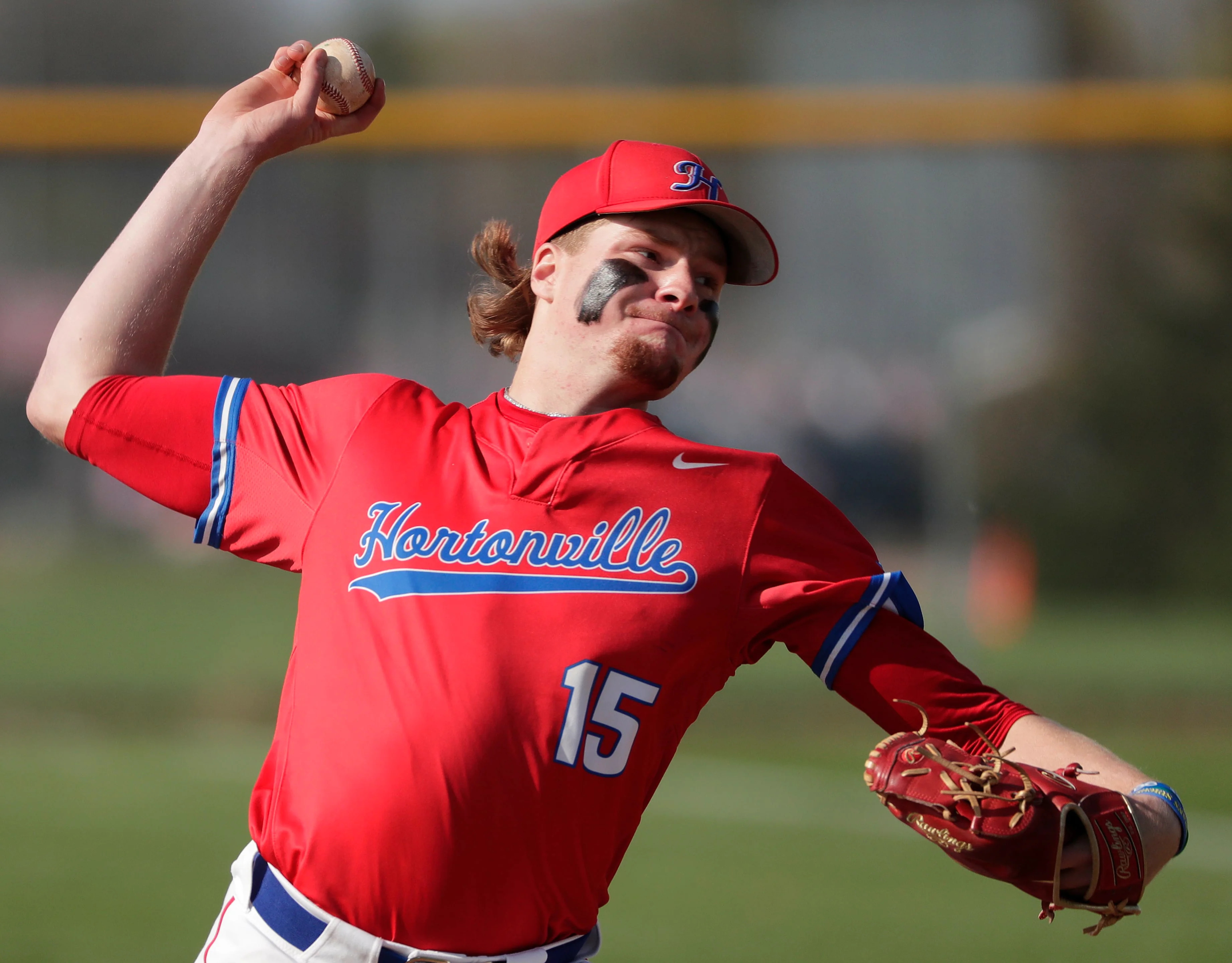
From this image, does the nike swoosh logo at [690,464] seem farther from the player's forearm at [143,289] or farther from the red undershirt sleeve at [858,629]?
the player's forearm at [143,289]

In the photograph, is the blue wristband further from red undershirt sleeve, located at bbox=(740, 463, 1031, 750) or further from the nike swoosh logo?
the nike swoosh logo

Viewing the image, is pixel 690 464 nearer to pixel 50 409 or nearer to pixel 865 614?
pixel 865 614

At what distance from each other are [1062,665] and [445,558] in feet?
26.4

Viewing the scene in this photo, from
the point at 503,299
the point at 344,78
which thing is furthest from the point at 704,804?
the point at 344,78

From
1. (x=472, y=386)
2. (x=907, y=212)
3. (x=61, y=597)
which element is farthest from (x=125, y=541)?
(x=907, y=212)

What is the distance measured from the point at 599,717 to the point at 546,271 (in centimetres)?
78

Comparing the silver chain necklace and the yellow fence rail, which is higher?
the yellow fence rail

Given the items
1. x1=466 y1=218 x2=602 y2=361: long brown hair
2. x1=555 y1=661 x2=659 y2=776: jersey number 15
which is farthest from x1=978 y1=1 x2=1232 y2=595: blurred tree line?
x1=555 y1=661 x2=659 y2=776: jersey number 15

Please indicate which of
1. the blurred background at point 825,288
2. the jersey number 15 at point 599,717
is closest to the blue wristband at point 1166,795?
the jersey number 15 at point 599,717

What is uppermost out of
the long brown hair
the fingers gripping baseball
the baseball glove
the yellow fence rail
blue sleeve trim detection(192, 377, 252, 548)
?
the yellow fence rail

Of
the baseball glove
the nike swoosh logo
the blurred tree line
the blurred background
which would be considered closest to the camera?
the baseball glove

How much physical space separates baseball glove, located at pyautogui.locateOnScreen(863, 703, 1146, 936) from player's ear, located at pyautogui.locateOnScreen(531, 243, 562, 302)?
91 centimetres

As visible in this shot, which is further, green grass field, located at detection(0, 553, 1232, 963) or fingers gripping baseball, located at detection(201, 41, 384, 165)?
green grass field, located at detection(0, 553, 1232, 963)

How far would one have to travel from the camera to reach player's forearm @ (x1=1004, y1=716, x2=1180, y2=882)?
69.2 inches
